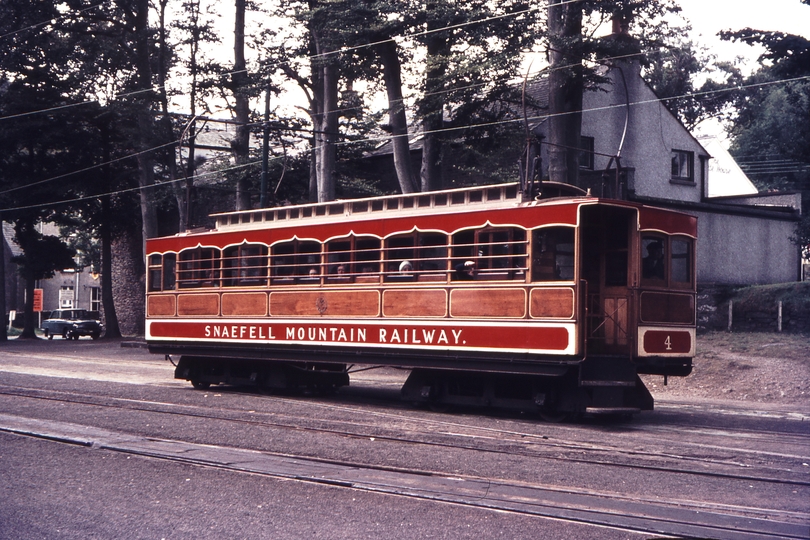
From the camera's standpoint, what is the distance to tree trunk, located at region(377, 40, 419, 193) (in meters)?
27.1

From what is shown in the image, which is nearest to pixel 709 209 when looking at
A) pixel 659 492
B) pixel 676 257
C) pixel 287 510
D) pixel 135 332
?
pixel 676 257

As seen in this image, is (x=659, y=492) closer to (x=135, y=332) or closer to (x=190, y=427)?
(x=190, y=427)

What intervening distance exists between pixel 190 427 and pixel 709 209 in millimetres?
22528

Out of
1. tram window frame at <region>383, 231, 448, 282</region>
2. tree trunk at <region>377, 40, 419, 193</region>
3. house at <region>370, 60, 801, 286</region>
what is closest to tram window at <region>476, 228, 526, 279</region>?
tram window frame at <region>383, 231, 448, 282</region>

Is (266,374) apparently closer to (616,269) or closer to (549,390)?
(549,390)

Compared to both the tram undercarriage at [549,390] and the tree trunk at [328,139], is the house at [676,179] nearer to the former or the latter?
the tree trunk at [328,139]

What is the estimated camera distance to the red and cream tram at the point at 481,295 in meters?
13.2

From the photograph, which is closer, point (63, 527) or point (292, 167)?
point (63, 527)

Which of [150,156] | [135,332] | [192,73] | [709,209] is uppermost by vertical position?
[192,73]

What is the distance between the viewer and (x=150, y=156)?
118 ft

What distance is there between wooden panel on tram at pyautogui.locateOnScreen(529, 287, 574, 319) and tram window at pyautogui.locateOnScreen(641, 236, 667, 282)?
144 cm

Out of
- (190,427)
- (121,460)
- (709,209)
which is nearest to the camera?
(121,460)

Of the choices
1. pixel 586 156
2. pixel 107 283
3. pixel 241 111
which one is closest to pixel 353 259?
pixel 586 156

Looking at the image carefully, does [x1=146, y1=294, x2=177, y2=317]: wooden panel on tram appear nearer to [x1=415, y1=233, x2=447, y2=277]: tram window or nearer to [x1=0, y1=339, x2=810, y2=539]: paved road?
[x1=0, y1=339, x2=810, y2=539]: paved road
